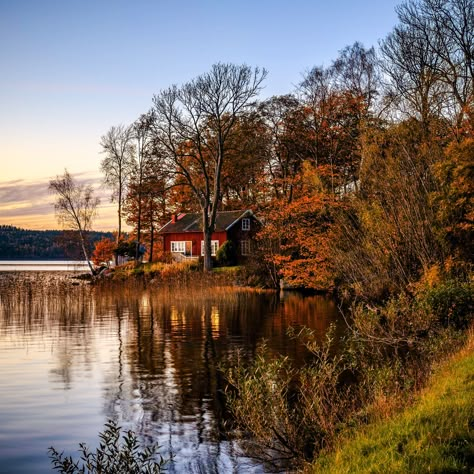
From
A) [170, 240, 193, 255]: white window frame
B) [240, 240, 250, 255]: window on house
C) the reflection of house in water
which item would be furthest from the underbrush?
[170, 240, 193, 255]: white window frame

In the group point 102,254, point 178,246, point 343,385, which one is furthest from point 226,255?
point 343,385

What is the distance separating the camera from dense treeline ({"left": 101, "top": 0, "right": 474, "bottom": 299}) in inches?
902

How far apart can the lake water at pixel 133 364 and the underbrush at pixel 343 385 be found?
74 centimetres

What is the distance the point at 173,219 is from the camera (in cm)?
7338

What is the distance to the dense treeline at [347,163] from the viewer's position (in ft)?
75.2

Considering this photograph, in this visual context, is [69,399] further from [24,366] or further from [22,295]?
[22,295]

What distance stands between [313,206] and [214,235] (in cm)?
2469

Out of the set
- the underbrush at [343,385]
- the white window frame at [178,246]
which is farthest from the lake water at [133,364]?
the white window frame at [178,246]

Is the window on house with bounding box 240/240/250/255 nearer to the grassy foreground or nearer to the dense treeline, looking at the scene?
the dense treeline

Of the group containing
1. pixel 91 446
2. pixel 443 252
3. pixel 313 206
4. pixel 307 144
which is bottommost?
pixel 91 446

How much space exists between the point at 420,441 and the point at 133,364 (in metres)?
13.3

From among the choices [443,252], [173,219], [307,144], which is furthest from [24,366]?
[173,219]

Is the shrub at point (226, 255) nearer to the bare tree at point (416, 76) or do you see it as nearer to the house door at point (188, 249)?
the house door at point (188, 249)

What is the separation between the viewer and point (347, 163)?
44125 millimetres
